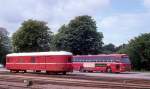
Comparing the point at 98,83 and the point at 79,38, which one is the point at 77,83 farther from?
the point at 79,38

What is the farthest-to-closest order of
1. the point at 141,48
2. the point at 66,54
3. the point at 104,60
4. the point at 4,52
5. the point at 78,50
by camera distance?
1. the point at 4,52
2. the point at 78,50
3. the point at 141,48
4. the point at 104,60
5. the point at 66,54

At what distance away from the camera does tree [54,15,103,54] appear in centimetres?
8181

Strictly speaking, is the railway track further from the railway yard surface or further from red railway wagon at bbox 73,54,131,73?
red railway wagon at bbox 73,54,131,73

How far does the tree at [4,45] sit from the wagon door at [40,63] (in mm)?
45273

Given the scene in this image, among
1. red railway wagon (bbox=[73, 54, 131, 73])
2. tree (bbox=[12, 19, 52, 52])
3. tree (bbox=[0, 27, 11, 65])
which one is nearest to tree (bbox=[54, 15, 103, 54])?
tree (bbox=[12, 19, 52, 52])

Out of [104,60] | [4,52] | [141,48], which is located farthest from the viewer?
[4,52]

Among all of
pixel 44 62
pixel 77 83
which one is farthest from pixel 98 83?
pixel 44 62

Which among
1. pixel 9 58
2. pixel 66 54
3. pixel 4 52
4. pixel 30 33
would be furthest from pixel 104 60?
pixel 4 52

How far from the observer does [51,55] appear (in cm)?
4650

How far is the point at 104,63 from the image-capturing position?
53062mm

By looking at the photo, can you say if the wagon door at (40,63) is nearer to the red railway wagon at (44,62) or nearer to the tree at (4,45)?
the red railway wagon at (44,62)

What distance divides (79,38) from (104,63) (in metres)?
29.3

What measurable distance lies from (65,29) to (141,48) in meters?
22.9

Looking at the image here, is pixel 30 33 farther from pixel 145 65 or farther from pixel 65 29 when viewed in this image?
pixel 145 65
